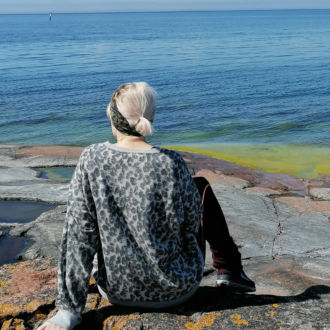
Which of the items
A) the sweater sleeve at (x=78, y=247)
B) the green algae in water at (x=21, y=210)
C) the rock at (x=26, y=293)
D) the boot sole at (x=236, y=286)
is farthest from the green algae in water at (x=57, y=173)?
the sweater sleeve at (x=78, y=247)

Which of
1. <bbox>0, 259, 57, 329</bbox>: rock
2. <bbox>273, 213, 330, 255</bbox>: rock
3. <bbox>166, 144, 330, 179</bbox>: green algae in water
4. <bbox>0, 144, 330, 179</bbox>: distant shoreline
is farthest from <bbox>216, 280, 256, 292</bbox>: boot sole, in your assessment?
<bbox>166, 144, 330, 179</bbox>: green algae in water

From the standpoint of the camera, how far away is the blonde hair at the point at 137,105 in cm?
229

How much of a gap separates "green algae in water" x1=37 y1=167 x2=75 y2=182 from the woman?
5.15 metres

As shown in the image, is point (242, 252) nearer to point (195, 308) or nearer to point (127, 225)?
point (195, 308)

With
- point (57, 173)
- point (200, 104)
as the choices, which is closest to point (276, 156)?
point (57, 173)

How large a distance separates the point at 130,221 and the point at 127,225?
0.04 meters

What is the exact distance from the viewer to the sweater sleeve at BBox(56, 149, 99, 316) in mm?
2400

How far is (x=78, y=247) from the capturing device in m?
2.42

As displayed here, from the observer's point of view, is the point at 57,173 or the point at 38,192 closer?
the point at 38,192

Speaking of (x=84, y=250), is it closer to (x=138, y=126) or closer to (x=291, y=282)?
(x=138, y=126)

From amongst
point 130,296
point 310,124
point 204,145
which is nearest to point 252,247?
point 130,296

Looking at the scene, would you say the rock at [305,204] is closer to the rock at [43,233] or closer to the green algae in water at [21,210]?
the rock at [43,233]

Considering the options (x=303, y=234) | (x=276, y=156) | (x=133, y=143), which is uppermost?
(x=133, y=143)

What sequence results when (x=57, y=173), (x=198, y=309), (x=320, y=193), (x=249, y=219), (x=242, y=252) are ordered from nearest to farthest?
(x=198, y=309), (x=242, y=252), (x=249, y=219), (x=320, y=193), (x=57, y=173)
